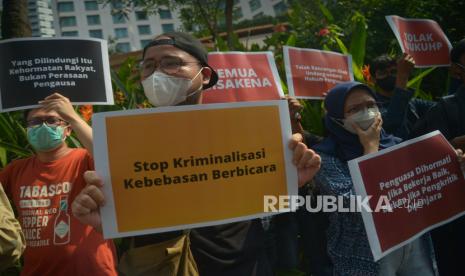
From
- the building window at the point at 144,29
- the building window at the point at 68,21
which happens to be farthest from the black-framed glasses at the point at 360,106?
the building window at the point at 144,29

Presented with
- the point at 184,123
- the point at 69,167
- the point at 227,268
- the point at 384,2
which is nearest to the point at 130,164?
the point at 184,123

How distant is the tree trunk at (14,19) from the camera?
4.15 metres

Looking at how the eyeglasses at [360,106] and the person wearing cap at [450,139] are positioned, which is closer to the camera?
the eyeglasses at [360,106]

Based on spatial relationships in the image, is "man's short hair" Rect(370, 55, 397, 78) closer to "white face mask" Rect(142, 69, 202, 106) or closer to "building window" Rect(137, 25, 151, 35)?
"white face mask" Rect(142, 69, 202, 106)

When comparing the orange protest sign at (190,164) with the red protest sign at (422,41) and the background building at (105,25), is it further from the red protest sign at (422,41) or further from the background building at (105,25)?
the background building at (105,25)

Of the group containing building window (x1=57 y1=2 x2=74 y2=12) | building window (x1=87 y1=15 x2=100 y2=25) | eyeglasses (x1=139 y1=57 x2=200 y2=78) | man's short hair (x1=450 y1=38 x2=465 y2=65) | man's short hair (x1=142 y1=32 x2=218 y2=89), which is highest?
building window (x1=57 y1=2 x2=74 y2=12)

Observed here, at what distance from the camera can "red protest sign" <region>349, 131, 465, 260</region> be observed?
1637mm

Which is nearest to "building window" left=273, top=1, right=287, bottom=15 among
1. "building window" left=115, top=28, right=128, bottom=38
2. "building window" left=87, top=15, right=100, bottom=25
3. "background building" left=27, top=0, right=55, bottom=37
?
"background building" left=27, top=0, right=55, bottom=37

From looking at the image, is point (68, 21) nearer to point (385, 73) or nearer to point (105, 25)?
point (105, 25)

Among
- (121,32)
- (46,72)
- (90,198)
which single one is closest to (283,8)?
(46,72)

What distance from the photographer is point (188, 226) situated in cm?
134

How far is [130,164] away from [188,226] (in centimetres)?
25

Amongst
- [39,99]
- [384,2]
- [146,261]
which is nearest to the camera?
[146,261]

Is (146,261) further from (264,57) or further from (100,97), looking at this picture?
(264,57)
